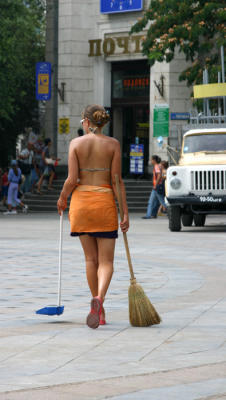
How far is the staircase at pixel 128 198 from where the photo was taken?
32.6 metres

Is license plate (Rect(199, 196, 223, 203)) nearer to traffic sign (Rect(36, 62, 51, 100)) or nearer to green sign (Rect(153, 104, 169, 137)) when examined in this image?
green sign (Rect(153, 104, 169, 137))

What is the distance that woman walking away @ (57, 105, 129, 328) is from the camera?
827cm

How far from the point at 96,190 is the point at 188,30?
22.4 meters

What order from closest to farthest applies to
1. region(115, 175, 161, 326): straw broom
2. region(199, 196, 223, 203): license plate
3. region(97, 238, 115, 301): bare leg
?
region(115, 175, 161, 326): straw broom, region(97, 238, 115, 301): bare leg, region(199, 196, 223, 203): license plate

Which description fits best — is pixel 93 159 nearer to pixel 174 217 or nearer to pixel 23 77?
pixel 174 217

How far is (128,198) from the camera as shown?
33.2 m

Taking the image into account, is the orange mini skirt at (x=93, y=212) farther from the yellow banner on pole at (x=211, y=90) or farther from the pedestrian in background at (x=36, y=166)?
the pedestrian in background at (x=36, y=166)

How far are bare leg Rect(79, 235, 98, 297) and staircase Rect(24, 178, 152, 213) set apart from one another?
76.9 ft

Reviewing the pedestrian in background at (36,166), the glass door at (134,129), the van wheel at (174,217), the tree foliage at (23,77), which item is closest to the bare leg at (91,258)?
the van wheel at (174,217)

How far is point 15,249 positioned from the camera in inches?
648

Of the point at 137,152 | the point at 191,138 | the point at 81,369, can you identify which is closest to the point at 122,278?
the point at 81,369

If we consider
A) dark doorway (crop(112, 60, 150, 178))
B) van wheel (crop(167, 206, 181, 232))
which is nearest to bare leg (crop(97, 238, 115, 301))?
van wheel (crop(167, 206, 181, 232))

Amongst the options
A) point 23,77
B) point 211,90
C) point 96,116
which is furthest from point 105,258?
point 23,77

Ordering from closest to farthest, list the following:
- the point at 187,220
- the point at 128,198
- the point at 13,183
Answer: the point at 187,220 → the point at 13,183 → the point at 128,198
